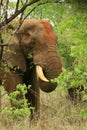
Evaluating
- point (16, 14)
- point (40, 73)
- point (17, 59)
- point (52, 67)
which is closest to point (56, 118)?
point (40, 73)

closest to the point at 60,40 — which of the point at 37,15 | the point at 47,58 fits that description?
the point at 37,15

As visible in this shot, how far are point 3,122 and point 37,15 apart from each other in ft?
29.1

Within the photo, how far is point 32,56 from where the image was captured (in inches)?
383

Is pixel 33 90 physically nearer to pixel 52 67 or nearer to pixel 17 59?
pixel 17 59

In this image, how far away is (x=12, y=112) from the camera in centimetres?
732

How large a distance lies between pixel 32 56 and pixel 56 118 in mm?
1431

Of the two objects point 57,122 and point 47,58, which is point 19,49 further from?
point 57,122

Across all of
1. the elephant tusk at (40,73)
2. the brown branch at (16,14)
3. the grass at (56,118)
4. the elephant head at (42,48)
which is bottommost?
the grass at (56,118)

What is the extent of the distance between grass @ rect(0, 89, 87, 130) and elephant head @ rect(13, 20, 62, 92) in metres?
0.61

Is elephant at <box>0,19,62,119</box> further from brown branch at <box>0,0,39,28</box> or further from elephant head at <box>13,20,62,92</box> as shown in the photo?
brown branch at <box>0,0,39,28</box>

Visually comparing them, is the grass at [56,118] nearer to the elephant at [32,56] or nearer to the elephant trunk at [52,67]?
the elephant at [32,56]

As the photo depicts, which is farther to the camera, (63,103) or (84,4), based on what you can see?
(63,103)

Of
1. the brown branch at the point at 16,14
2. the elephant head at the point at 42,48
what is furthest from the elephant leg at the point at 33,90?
the brown branch at the point at 16,14

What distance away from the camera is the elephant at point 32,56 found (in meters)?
9.38
